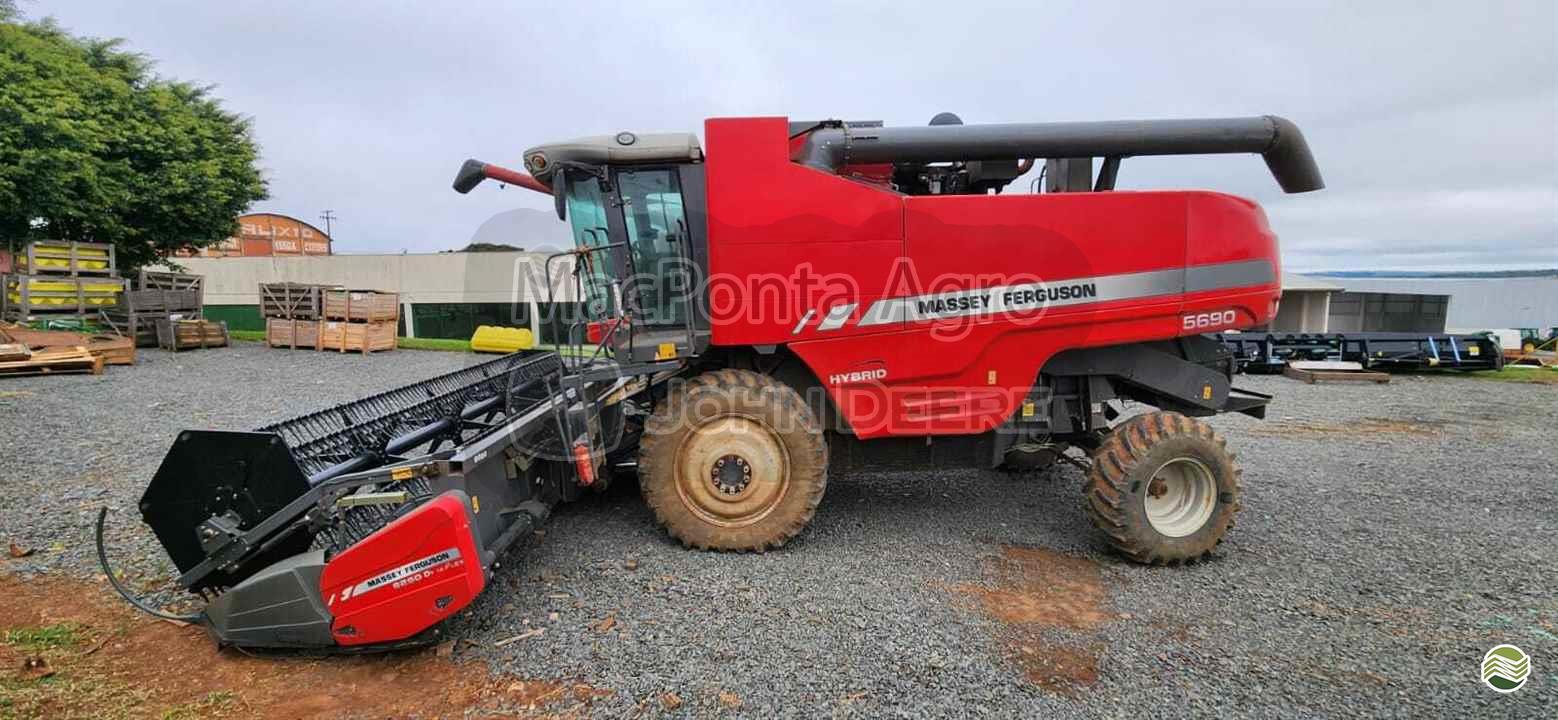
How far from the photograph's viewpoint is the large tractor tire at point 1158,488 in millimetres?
4188

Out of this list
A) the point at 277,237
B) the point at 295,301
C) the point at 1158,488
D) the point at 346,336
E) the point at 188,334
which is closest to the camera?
the point at 1158,488

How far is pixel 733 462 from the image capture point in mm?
4277

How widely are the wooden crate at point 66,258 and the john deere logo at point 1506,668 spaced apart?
69.2 feet

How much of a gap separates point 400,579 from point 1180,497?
4671 mm

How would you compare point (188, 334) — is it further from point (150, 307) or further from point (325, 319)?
point (325, 319)

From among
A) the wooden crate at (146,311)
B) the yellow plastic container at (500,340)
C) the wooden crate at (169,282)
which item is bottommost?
the yellow plastic container at (500,340)

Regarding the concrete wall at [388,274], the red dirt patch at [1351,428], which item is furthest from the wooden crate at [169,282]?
the red dirt patch at [1351,428]

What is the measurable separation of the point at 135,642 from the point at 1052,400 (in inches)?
213

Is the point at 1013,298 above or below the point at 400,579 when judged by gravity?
above

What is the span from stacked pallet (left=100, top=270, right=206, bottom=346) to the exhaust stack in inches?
669

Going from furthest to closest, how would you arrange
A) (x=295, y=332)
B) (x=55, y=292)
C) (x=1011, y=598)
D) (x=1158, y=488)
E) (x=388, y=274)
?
(x=388, y=274)
(x=295, y=332)
(x=55, y=292)
(x=1158, y=488)
(x=1011, y=598)

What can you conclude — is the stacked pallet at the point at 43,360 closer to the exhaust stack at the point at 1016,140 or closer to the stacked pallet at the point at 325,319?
the stacked pallet at the point at 325,319

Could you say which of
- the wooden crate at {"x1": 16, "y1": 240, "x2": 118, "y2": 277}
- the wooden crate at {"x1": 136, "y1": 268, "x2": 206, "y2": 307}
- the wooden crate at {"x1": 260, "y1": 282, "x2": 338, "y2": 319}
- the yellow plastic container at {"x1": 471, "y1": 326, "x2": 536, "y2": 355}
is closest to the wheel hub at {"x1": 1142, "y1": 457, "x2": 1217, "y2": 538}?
the yellow plastic container at {"x1": 471, "y1": 326, "x2": 536, "y2": 355}

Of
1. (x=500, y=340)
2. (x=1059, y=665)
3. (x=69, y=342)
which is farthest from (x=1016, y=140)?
(x=500, y=340)
